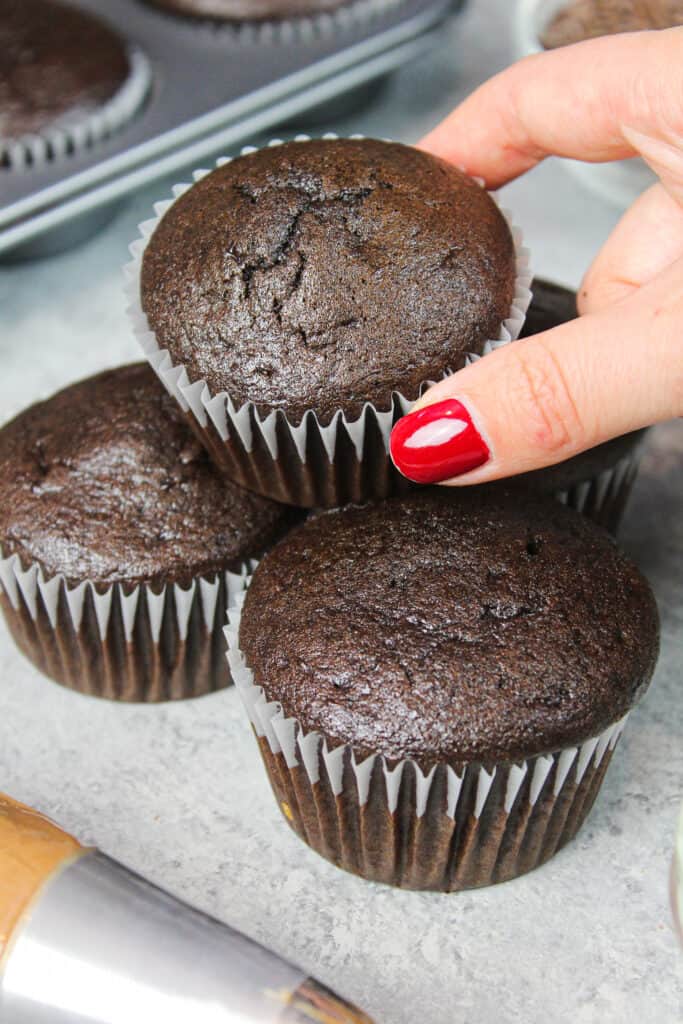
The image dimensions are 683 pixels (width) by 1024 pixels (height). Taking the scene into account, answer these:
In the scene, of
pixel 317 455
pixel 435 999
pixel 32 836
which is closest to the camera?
pixel 32 836

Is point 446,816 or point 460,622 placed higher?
point 460,622

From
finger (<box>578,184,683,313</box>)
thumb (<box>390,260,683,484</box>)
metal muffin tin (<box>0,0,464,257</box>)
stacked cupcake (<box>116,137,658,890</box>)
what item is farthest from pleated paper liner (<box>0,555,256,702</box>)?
metal muffin tin (<box>0,0,464,257</box>)

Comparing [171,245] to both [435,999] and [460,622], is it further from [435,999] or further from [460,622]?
[435,999]

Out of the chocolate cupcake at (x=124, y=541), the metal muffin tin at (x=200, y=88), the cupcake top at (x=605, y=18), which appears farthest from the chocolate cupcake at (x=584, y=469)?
the metal muffin tin at (x=200, y=88)

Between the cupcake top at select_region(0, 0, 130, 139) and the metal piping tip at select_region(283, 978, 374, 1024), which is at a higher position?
the cupcake top at select_region(0, 0, 130, 139)

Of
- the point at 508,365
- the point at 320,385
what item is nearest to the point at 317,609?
the point at 320,385

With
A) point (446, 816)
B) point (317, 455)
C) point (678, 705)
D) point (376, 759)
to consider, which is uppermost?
point (317, 455)

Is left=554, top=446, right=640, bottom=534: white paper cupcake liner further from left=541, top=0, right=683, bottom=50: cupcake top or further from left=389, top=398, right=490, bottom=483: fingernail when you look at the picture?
left=541, top=0, right=683, bottom=50: cupcake top
